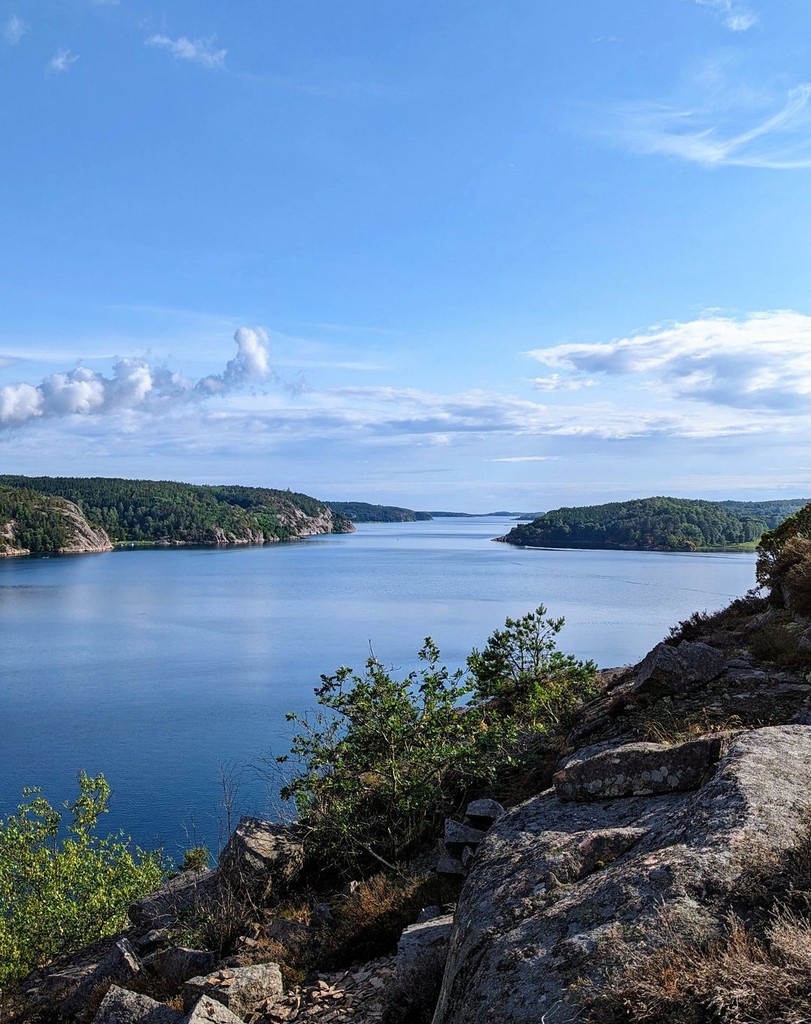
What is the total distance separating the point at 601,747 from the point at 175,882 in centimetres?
853

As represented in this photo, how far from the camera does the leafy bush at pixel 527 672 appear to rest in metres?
13.9

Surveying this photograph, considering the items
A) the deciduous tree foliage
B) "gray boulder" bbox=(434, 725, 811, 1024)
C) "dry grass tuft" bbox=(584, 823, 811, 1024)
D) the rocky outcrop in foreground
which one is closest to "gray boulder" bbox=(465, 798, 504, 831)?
the rocky outcrop in foreground

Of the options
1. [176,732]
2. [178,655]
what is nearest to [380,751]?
[176,732]

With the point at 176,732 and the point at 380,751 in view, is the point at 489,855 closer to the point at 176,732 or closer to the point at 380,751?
the point at 380,751

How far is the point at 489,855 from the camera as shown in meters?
6.15

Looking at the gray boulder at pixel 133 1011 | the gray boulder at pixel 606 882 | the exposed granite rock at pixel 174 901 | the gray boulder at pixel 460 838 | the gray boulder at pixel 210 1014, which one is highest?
the gray boulder at pixel 606 882

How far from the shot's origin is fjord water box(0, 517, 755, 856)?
31406mm

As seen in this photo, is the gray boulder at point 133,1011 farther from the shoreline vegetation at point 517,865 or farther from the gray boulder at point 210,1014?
the gray boulder at point 210,1014

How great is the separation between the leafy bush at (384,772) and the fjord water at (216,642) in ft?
15.3

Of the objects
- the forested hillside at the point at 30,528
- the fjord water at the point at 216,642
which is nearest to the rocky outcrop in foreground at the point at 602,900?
the fjord water at the point at 216,642

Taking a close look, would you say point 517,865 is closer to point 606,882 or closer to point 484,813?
point 606,882

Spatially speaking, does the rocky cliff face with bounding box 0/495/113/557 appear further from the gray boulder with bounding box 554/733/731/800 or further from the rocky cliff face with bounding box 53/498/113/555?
the gray boulder with bounding box 554/733/731/800

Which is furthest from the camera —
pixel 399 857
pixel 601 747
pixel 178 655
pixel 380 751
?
pixel 178 655

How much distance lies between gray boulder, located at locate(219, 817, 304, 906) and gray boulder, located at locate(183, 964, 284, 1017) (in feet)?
7.73
